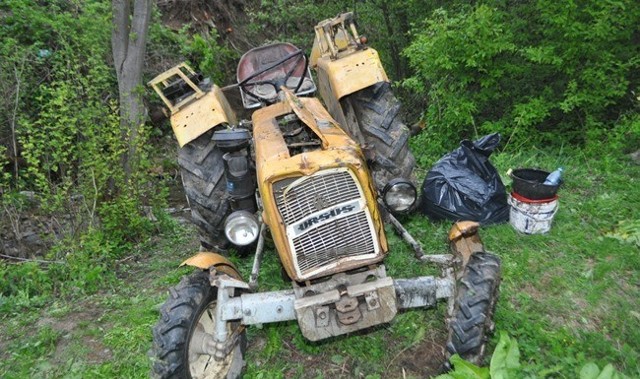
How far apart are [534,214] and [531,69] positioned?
8.44 feet

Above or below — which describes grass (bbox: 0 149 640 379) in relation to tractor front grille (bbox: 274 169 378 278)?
below

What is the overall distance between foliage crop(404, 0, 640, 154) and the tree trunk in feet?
10.3

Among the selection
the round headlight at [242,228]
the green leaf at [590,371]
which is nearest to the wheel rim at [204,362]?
the round headlight at [242,228]

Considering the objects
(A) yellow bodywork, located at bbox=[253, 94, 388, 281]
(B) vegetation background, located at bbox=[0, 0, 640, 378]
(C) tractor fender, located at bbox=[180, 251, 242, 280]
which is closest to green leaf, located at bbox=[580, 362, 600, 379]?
(B) vegetation background, located at bbox=[0, 0, 640, 378]

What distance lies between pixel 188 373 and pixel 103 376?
747 millimetres

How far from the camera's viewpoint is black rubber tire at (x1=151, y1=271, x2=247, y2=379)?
2.53m

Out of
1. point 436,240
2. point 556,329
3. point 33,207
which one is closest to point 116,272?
point 33,207

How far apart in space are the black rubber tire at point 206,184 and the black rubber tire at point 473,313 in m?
1.94

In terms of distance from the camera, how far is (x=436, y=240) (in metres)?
4.08

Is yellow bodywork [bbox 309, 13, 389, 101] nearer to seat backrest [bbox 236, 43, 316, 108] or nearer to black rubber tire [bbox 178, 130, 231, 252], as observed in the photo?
seat backrest [bbox 236, 43, 316, 108]

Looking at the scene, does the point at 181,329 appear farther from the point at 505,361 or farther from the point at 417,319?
the point at 505,361

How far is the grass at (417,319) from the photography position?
2.88m

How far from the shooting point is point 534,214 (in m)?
3.93

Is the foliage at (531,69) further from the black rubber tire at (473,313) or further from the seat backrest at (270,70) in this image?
the black rubber tire at (473,313)
